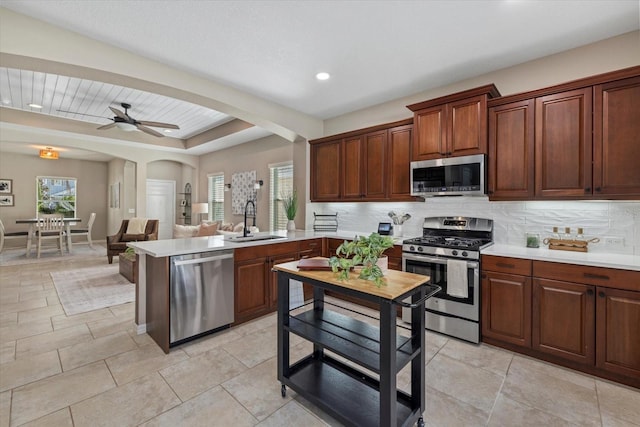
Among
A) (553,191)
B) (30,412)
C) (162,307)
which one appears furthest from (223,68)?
(553,191)

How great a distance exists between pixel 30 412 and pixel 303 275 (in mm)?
1985

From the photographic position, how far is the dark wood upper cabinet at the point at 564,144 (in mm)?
2447

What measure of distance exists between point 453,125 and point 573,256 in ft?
5.46

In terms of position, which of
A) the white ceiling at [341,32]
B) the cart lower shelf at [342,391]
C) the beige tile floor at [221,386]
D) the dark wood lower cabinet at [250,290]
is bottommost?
the beige tile floor at [221,386]

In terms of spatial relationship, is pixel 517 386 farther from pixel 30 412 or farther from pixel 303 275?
pixel 30 412

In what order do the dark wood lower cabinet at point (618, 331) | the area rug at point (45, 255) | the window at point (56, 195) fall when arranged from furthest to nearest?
the window at point (56, 195) < the area rug at point (45, 255) < the dark wood lower cabinet at point (618, 331)

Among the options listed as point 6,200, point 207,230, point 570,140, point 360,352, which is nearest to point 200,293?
point 360,352

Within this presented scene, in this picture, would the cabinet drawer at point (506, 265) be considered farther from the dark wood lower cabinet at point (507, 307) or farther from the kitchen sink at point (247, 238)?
the kitchen sink at point (247, 238)

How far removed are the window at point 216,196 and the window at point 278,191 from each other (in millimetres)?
2211

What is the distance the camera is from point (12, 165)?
8.30 metres

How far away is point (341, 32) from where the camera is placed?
8.19ft

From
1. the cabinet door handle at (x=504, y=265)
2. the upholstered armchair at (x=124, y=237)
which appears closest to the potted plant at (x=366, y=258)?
the cabinet door handle at (x=504, y=265)

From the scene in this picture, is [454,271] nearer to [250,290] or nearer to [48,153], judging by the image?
[250,290]

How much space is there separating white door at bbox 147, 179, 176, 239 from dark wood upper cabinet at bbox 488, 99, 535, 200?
883 cm
